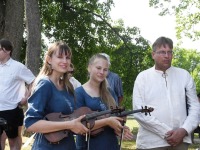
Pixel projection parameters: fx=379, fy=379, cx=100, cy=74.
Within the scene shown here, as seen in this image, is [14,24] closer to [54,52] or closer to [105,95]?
[105,95]

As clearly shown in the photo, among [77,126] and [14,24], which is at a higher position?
[14,24]

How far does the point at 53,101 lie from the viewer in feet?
9.69

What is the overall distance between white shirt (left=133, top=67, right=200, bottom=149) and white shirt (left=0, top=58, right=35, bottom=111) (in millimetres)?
2238

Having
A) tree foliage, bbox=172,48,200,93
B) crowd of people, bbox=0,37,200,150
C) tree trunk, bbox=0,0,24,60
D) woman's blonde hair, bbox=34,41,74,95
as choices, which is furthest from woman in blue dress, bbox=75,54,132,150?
tree foliage, bbox=172,48,200,93

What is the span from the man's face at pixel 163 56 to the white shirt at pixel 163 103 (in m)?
0.10

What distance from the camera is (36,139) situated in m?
2.98

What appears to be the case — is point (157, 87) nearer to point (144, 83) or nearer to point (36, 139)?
point (144, 83)

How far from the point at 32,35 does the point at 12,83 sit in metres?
6.33

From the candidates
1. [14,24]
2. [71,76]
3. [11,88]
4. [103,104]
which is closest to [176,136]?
[103,104]

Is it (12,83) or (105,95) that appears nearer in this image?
(105,95)

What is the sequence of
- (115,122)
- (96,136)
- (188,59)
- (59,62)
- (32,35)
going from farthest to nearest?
(188,59) → (32,35) → (96,136) → (115,122) → (59,62)

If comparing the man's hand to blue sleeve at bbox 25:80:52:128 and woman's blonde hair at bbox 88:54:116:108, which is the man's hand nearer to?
woman's blonde hair at bbox 88:54:116:108

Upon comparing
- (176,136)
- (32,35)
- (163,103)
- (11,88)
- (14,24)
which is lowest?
(176,136)

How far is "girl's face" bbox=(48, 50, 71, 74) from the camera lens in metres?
3.09
